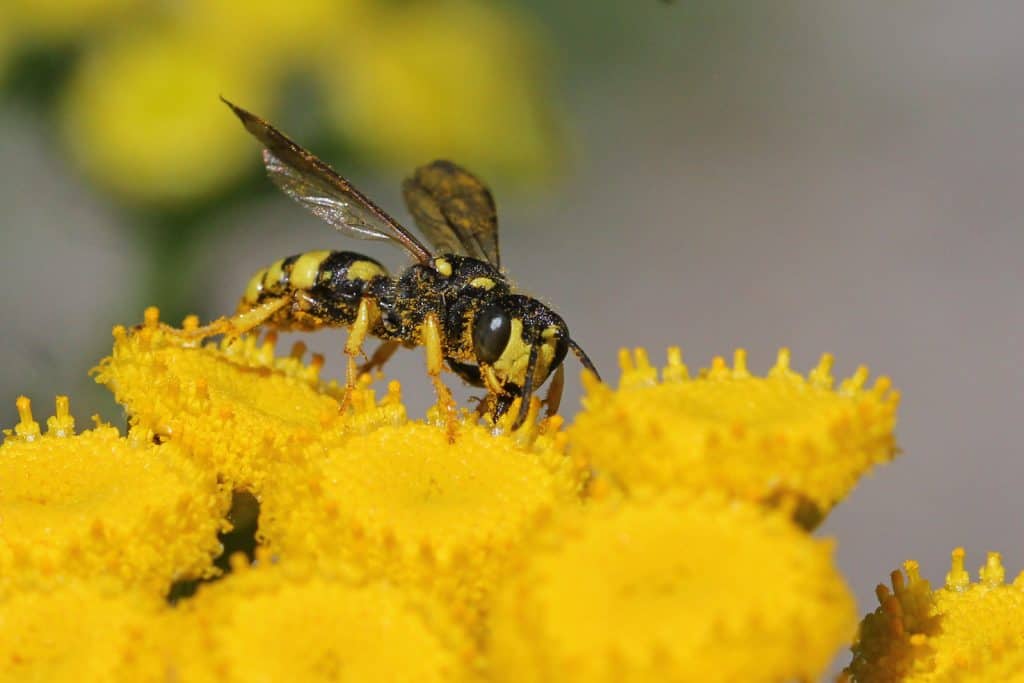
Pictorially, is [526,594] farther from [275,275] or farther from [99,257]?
[99,257]

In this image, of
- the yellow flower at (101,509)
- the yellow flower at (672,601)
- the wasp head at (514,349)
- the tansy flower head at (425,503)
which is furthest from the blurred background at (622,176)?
the yellow flower at (101,509)

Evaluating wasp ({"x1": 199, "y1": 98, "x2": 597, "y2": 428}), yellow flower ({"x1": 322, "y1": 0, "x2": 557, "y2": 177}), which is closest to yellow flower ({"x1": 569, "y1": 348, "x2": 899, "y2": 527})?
wasp ({"x1": 199, "y1": 98, "x2": 597, "y2": 428})

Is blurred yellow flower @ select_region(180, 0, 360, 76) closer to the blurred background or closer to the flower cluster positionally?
the blurred background

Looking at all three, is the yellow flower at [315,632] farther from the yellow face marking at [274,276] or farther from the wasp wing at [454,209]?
the wasp wing at [454,209]

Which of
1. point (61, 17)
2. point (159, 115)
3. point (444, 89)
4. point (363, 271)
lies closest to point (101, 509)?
point (363, 271)

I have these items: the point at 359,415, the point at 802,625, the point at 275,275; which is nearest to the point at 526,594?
the point at 802,625

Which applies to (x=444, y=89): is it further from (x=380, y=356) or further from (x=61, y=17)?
(x=380, y=356)
